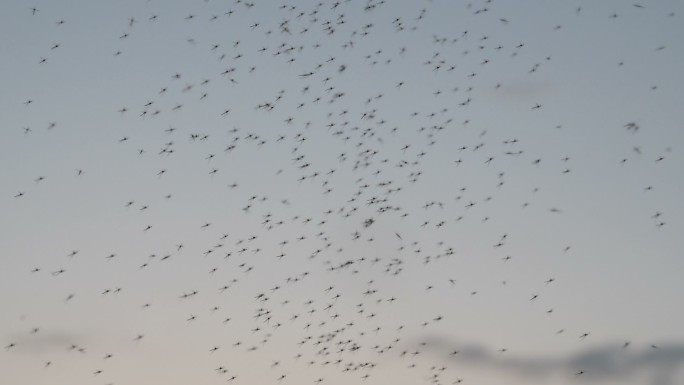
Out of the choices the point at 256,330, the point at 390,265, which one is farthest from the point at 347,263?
the point at 256,330

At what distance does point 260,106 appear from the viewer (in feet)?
149

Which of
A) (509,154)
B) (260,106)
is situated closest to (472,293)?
(509,154)

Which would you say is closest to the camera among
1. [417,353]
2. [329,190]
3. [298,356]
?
[298,356]

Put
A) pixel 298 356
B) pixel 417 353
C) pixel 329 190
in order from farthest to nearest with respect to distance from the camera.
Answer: pixel 417 353 → pixel 329 190 → pixel 298 356

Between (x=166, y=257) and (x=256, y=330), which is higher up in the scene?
(x=166, y=257)

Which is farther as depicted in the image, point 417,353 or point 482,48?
point 417,353

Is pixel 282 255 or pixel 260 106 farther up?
pixel 260 106

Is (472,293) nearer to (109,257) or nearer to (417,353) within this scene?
(417,353)

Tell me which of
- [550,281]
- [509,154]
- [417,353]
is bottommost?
[417,353]

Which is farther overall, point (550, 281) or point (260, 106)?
point (550, 281)

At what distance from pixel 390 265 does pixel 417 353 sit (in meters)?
7.06

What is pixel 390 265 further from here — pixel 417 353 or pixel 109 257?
pixel 109 257

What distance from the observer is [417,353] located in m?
52.7

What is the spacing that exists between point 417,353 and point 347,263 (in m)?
7.60
